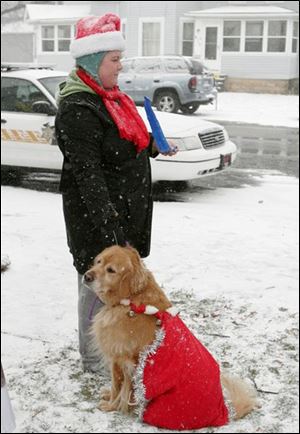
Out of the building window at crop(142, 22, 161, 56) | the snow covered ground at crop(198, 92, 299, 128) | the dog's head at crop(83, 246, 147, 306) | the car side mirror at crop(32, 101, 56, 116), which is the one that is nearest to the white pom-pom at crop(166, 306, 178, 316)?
the dog's head at crop(83, 246, 147, 306)

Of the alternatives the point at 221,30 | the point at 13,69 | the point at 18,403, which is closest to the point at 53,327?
the point at 18,403

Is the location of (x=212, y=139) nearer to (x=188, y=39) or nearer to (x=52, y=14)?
(x=188, y=39)

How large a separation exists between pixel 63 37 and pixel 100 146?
31.6 metres

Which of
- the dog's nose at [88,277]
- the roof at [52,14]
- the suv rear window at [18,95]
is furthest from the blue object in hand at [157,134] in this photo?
the roof at [52,14]

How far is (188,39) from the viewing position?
30078 mm

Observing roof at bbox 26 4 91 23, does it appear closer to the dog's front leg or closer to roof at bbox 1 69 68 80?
roof at bbox 1 69 68 80

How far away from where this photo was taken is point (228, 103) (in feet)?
78.9

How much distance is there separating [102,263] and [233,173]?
781cm

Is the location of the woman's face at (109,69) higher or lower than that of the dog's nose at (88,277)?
higher

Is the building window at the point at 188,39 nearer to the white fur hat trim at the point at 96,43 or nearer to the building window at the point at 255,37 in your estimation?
the building window at the point at 255,37

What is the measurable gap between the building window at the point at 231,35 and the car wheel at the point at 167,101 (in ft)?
43.2

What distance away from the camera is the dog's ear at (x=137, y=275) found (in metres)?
3.02

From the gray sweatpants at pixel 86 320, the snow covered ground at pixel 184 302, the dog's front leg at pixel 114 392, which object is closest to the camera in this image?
the dog's front leg at pixel 114 392

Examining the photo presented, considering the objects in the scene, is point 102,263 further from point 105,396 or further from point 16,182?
point 16,182
